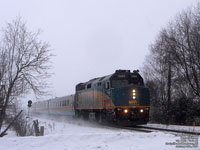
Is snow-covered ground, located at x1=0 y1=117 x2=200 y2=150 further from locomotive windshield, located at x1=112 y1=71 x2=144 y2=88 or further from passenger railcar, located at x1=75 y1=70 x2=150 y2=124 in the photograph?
locomotive windshield, located at x1=112 y1=71 x2=144 y2=88

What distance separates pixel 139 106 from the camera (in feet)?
63.0

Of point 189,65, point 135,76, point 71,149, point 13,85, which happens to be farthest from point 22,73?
point 189,65

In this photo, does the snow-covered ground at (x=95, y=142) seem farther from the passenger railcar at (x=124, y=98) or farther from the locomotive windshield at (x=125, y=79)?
the locomotive windshield at (x=125, y=79)

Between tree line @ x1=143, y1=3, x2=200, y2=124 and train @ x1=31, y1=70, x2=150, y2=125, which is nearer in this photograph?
train @ x1=31, y1=70, x2=150, y2=125

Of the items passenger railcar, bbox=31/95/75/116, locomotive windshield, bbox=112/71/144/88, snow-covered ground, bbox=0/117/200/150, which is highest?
locomotive windshield, bbox=112/71/144/88

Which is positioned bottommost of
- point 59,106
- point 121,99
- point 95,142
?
point 95,142

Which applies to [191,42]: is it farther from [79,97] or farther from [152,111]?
[79,97]

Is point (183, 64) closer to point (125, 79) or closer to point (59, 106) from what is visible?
point (125, 79)

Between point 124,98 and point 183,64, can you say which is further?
point 183,64

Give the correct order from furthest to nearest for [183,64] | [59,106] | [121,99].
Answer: [59,106], [183,64], [121,99]

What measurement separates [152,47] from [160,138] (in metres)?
25.5

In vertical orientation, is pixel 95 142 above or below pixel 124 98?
below

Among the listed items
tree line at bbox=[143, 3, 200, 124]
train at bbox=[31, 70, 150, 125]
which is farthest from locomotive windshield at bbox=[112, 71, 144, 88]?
tree line at bbox=[143, 3, 200, 124]

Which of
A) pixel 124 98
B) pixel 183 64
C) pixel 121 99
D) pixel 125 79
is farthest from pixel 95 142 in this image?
pixel 183 64
